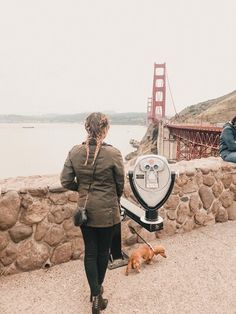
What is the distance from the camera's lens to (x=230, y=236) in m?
3.59

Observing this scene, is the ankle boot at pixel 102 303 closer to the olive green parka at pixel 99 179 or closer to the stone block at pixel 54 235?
the olive green parka at pixel 99 179

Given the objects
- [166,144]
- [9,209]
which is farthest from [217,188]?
[166,144]

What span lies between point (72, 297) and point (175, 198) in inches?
62.8

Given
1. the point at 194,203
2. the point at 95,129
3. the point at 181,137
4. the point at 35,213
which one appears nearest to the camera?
the point at 95,129

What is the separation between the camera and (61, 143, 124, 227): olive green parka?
2.04m

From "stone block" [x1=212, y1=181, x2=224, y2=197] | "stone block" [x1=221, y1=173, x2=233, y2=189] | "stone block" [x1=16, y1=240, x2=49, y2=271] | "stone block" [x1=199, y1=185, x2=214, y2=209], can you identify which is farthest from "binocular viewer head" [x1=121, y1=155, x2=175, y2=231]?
"stone block" [x1=221, y1=173, x2=233, y2=189]

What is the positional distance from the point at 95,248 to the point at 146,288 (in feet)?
2.27

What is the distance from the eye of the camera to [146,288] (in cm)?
255

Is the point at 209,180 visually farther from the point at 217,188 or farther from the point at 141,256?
the point at 141,256

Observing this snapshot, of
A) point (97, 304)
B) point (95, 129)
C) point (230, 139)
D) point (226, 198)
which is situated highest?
point (95, 129)

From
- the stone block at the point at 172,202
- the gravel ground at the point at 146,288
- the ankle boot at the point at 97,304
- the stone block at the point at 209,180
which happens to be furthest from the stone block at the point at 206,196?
the ankle boot at the point at 97,304

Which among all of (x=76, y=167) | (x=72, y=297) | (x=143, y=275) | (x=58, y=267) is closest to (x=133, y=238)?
(x=143, y=275)

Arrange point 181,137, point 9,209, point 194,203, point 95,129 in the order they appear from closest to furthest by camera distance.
Result: point 95,129 → point 9,209 → point 194,203 → point 181,137

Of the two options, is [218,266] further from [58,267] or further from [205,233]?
[58,267]
